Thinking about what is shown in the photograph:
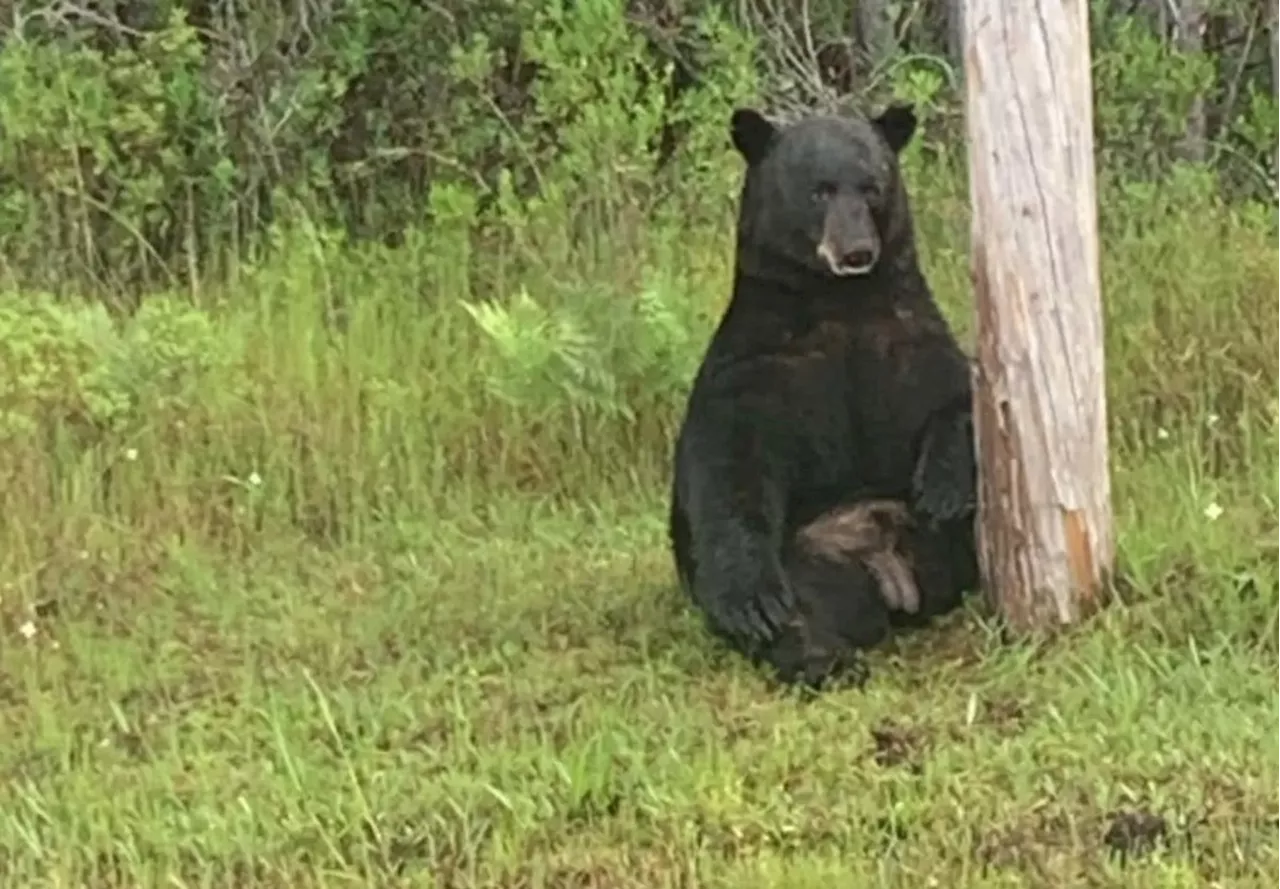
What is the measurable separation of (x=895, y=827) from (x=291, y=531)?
3001 millimetres

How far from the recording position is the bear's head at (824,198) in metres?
5.70

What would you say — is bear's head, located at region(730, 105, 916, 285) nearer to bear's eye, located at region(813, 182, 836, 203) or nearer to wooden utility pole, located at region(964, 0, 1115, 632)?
bear's eye, located at region(813, 182, 836, 203)

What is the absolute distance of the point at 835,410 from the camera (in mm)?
5789

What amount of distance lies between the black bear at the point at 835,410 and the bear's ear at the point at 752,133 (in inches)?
0.5

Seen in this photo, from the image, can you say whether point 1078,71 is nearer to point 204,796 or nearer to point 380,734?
point 380,734

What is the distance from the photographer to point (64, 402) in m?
A: 7.44

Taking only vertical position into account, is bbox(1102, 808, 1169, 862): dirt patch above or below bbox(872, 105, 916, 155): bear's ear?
below

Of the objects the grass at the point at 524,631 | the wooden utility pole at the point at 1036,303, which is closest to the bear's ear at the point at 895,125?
the wooden utility pole at the point at 1036,303

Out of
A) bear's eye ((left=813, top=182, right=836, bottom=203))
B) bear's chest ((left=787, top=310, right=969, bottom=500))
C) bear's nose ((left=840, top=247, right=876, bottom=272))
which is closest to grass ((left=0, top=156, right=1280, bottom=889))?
bear's chest ((left=787, top=310, right=969, bottom=500))

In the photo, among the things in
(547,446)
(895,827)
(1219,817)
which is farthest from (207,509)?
(1219,817)

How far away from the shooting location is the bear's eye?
18.8 ft

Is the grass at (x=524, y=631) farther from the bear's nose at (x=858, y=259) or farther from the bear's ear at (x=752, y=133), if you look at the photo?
the bear's ear at (x=752, y=133)

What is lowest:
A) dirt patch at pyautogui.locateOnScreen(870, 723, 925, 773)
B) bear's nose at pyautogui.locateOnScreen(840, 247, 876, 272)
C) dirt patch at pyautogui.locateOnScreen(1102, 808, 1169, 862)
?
dirt patch at pyautogui.locateOnScreen(870, 723, 925, 773)

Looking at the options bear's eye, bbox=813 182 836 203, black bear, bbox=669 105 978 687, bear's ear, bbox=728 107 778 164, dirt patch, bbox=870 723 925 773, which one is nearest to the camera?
dirt patch, bbox=870 723 925 773
